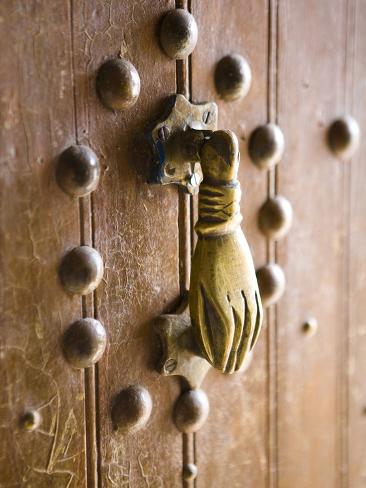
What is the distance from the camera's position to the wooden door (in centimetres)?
56

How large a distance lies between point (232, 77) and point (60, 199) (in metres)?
0.23

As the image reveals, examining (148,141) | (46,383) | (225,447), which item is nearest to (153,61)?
(148,141)

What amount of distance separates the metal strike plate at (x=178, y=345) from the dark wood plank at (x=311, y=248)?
0.15m

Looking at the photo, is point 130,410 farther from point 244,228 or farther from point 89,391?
point 244,228

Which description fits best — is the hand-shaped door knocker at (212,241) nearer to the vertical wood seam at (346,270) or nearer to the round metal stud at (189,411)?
the round metal stud at (189,411)

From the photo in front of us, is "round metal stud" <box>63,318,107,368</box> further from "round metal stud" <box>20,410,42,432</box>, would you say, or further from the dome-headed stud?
the dome-headed stud

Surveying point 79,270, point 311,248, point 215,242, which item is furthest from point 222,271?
point 311,248

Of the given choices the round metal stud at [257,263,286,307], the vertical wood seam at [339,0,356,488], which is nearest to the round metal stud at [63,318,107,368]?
the round metal stud at [257,263,286,307]

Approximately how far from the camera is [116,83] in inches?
22.9

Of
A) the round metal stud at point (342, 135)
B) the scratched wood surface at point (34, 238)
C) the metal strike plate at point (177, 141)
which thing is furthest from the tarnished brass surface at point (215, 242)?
the round metal stud at point (342, 135)

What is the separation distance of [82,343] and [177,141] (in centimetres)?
21

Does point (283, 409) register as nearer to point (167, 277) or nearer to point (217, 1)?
point (167, 277)

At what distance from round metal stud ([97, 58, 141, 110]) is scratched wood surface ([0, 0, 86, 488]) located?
0.03 meters

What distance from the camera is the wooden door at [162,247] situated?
0.56m
